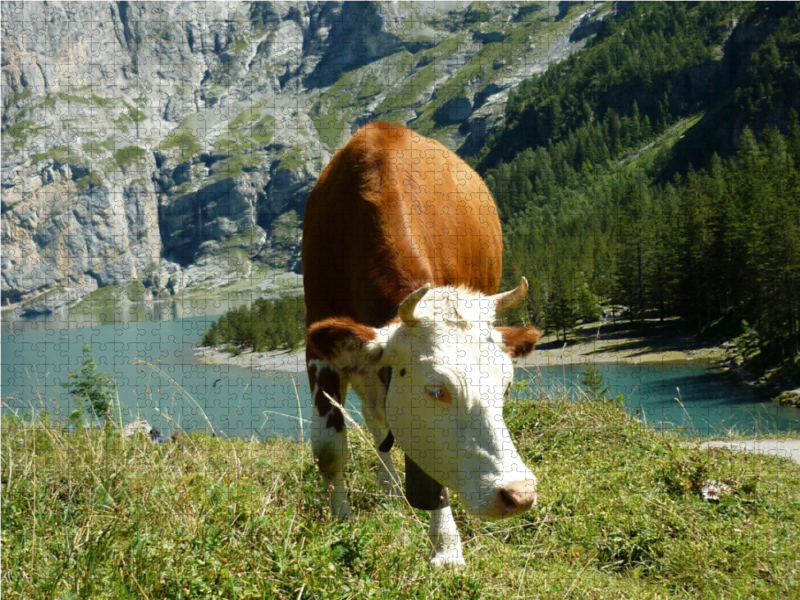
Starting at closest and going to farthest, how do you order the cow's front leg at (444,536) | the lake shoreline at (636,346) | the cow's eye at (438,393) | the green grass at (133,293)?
the cow's eye at (438,393), the cow's front leg at (444,536), the green grass at (133,293), the lake shoreline at (636,346)

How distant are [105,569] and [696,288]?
3341 centimetres

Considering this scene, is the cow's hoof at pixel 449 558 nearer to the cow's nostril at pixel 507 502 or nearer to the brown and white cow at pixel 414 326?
the brown and white cow at pixel 414 326

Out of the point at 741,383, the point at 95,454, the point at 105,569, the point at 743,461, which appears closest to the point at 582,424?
the point at 743,461

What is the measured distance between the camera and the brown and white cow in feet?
11.1

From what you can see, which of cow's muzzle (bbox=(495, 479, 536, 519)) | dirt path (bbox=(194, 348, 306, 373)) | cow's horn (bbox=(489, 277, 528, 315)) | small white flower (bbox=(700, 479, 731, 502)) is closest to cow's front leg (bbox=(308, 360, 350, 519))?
cow's horn (bbox=(489, 277, 528, 315))

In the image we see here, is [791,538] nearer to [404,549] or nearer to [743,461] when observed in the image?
[743,461]

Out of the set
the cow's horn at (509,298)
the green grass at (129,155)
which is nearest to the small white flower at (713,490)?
the cow's horn at (509,298)

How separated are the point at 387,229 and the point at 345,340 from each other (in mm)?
1020

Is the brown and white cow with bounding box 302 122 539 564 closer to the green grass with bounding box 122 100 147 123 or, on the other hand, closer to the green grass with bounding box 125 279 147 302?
the green grass with bounding box 122 100 147 123

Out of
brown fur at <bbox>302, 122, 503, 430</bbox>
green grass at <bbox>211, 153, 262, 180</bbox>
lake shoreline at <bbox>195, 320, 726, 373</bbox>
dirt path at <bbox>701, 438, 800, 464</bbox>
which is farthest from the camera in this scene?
green grass at <bbox>211, 153, 262, 180</bbox>

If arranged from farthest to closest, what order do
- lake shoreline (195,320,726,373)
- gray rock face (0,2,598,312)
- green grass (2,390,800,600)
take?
lake shoreline (195,320,726,373), gray rock face (0,2,598,312), green grass (2,390,800,600)

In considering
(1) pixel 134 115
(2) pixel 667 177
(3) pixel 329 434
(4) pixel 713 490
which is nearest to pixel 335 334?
(3) pixel 329 434

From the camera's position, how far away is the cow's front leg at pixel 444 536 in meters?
4.00

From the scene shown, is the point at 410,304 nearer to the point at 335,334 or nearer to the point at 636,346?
the point at 335,334
